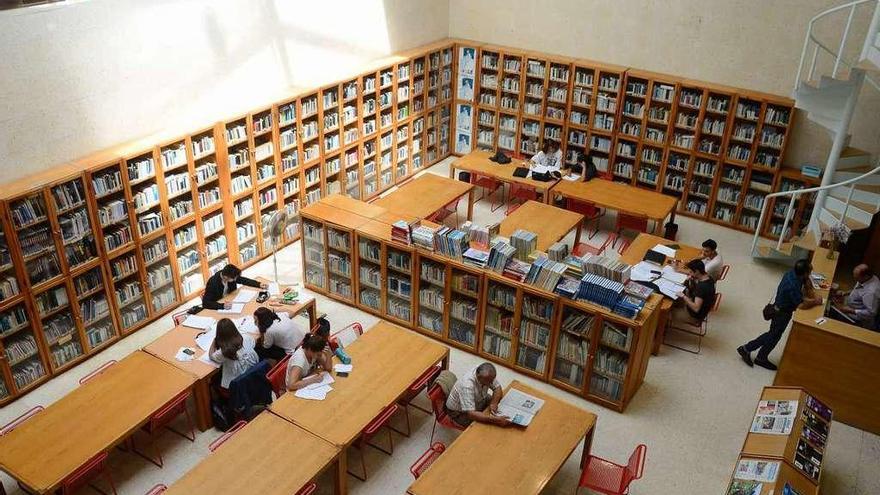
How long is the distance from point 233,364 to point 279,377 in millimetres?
509

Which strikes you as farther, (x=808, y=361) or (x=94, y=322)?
(x=94, y=322)

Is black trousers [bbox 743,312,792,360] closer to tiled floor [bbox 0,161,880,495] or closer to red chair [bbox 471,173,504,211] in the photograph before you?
tiled floor [bbox 0,161,880,495]

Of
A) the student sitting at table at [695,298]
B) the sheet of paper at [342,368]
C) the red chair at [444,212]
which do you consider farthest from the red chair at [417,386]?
the red chair at [444,212]

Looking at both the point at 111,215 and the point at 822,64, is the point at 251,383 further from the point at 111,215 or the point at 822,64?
the point at 822,64

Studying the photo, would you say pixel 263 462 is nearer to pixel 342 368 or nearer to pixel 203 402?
pixel 342 368

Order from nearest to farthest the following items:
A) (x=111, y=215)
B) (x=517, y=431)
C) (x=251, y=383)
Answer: (x=517, y=431), (x=251, y=383), (x=111, y=215)

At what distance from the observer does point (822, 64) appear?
11414mm

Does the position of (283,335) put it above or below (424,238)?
below

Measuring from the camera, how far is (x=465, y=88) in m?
14.5

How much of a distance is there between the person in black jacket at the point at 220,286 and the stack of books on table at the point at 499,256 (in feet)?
10.4

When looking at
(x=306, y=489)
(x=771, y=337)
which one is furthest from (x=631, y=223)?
(x=306, y=489)

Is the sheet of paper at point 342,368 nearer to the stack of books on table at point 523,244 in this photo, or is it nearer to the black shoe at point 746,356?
the stack of books on table at point 523,244

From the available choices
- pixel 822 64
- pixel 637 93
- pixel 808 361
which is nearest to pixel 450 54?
pixel 637 93

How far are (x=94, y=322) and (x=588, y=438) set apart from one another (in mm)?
6321
